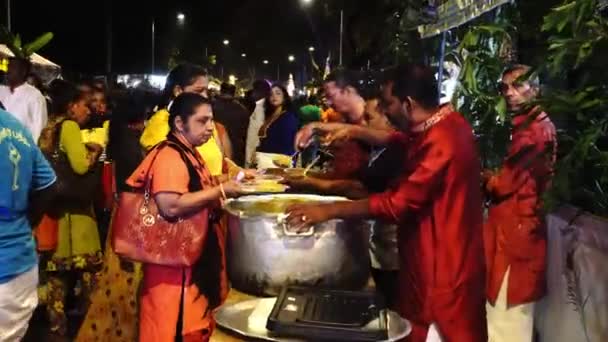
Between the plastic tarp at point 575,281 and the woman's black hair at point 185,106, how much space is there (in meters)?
2.02

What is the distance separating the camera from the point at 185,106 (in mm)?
3555

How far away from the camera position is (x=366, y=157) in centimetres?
437

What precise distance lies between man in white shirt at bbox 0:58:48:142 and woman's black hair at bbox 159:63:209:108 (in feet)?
11.3

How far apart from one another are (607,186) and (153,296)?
91.4 inches

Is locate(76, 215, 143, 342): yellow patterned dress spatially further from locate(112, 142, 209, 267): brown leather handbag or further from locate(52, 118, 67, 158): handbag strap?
locate(52, 118, 67, 158): handbag strap

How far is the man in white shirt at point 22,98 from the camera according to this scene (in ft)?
25.0

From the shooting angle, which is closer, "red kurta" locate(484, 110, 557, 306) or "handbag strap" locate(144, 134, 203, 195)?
"handbag strap" locate(144, 134, 203, 195)

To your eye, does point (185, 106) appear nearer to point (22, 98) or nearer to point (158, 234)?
point (158, 234)

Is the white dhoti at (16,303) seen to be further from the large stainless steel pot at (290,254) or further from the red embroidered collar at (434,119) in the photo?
the red embroidered collar at (434,119)

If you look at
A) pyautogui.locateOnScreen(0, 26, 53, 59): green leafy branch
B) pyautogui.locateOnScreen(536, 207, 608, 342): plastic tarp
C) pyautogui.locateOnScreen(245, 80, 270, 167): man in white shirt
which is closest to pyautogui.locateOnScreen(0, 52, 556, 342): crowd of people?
pyautogui.locateOnScreen(536, 207, 608, 342): plastic tarp

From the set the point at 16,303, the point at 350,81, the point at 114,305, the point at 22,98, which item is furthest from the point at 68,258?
the point at 350,81

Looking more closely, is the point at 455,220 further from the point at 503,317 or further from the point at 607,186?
the point at 503,317

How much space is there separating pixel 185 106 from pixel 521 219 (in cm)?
222

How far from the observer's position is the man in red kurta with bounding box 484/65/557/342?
4.23 metres
